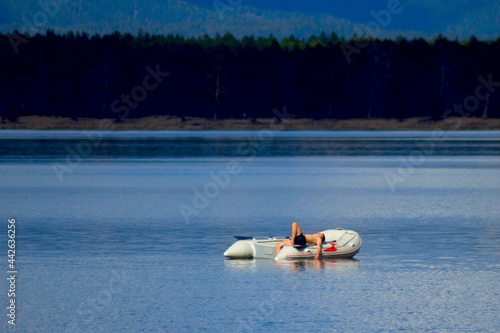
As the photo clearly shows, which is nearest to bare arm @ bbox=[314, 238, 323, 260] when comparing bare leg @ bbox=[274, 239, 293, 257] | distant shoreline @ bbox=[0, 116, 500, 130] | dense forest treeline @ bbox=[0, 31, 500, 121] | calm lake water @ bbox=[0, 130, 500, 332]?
calm lake water @ bbox=[0, 130, 500, 332]

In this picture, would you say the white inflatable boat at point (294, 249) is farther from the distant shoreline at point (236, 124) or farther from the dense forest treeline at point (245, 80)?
the distant shoreline at point (236, 124)

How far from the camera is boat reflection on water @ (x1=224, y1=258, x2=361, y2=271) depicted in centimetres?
2192

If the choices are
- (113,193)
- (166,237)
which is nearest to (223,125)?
(113,193)

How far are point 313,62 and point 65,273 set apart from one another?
442 feet

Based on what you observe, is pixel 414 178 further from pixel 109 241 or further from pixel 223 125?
pixel 223 125

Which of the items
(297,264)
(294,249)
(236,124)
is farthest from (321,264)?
(236,124)

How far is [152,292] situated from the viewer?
1856 centimetres

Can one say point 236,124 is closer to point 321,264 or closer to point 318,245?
point 318,245

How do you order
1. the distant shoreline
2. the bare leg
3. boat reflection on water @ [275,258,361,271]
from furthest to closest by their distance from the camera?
the distant shoreline, the bare leg, boat reflection on water @ [275,258,361,271]

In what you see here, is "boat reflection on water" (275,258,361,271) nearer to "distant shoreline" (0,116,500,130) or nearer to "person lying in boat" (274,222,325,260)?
"person lying in boat" (274,222,325,260)

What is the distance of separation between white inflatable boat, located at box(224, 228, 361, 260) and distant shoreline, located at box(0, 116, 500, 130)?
128473mm

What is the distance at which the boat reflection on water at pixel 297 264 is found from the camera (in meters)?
21.9

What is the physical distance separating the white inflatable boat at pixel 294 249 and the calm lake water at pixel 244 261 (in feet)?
1.13

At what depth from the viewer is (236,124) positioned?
152m
